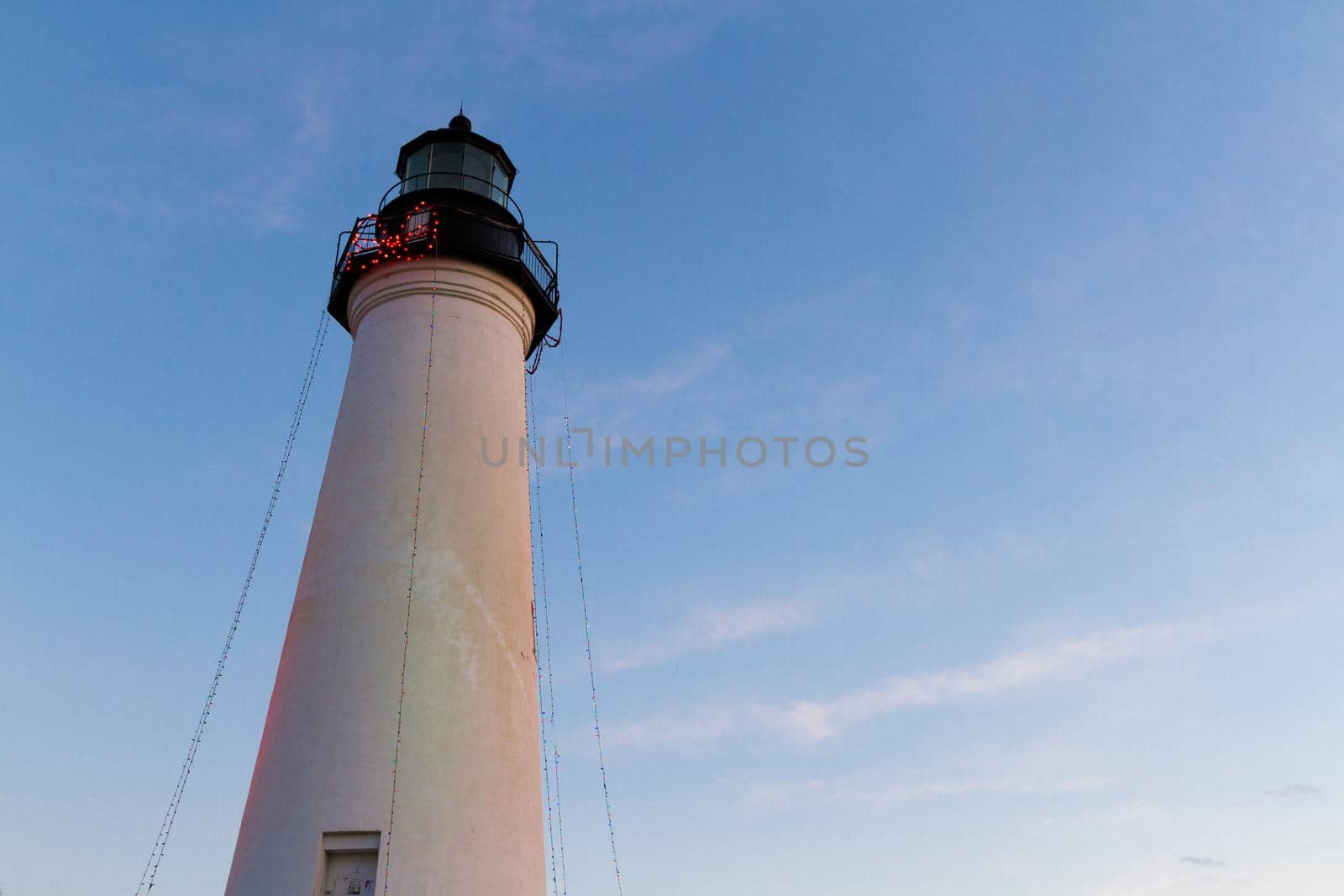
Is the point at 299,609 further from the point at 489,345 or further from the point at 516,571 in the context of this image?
the point at 489,345

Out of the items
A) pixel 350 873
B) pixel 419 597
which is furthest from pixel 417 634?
pixel 350 873

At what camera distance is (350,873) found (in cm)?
1098

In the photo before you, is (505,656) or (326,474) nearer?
(505,656)

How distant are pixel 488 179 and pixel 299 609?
→ 7569 millimetres

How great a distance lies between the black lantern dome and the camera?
14.9 m

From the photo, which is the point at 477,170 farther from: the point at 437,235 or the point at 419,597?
the point at 419,597

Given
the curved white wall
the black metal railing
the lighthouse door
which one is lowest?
the lighthouse door

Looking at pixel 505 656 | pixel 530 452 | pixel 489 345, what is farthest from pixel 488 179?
pixel 505 656

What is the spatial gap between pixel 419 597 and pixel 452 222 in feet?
19.1

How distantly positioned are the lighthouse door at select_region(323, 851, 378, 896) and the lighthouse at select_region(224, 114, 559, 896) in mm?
19

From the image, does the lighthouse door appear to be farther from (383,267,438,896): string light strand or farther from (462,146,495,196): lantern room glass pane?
(462,146,495,196): lantern room glass pane

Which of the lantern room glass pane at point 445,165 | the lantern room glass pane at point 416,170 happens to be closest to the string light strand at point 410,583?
the lantern room glass pane at point 445,165

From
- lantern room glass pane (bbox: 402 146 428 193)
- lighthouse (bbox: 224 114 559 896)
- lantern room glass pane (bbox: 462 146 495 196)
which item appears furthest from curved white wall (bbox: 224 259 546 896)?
lantern room glass pane (bbox: 402 146 428 193)

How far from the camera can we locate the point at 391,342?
1444 centimetres
